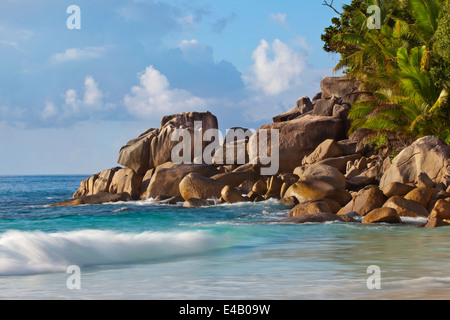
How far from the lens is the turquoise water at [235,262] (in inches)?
232

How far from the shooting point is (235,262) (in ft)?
27.6

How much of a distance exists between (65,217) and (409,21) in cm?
1958

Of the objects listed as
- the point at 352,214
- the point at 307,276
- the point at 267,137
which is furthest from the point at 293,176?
the point at 307,276

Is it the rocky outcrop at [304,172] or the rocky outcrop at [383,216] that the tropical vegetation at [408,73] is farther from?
the rocky outcrop at [383,216]

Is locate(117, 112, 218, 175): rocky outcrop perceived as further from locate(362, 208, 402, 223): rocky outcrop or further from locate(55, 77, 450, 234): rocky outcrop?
locate(362, 208, 402, 223): rocky outcrop

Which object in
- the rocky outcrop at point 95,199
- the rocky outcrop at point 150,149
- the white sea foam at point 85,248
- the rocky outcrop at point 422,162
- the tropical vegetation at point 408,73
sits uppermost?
the tropical vegetation at point 408,73

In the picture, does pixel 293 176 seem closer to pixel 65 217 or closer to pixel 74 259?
pixel 65 217

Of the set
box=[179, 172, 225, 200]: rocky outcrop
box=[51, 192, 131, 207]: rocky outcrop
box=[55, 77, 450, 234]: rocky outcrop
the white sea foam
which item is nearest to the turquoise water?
the white sea foam

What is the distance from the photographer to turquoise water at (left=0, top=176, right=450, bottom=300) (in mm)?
5891

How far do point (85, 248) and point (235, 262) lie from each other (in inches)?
126

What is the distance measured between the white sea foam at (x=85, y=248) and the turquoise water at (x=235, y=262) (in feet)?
0.06

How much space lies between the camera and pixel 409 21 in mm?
27062

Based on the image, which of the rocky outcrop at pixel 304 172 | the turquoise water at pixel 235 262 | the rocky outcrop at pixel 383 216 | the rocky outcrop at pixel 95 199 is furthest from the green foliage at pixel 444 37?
the rocky outcrop at pixel 95 199

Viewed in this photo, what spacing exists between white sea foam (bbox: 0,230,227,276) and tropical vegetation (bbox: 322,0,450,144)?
1129cm
